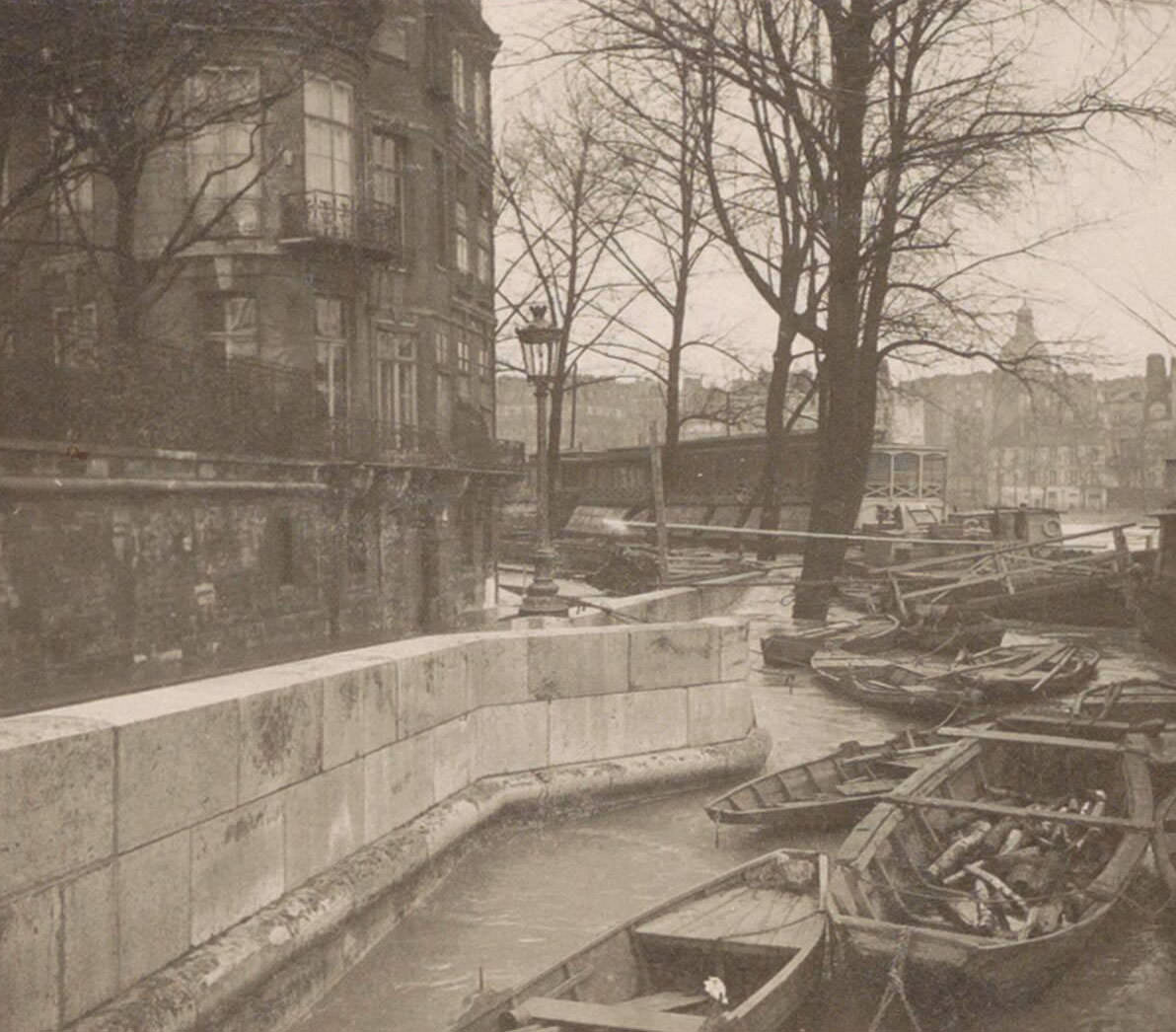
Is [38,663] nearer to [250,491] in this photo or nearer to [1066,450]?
[250,491]

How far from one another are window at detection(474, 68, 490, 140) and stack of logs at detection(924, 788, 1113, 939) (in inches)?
944

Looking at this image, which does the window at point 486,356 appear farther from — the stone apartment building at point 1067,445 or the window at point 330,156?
the stone apartment building at point 1067,445

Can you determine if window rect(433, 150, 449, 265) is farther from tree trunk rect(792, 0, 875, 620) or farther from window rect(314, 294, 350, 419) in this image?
tree trunk rect(792, 0, 875, 620)

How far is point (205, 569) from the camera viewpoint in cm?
1852

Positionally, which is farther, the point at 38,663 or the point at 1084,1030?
the point at 38,663

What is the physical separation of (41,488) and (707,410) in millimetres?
29003

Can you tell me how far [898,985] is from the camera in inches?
236

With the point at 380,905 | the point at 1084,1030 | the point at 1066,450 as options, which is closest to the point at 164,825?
the point at 380,905

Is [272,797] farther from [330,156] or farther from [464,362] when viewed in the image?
[464,362]

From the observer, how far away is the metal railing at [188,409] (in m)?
16.8

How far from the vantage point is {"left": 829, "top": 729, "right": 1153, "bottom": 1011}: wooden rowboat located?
20.3 feet

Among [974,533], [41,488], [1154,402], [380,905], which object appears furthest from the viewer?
[1154,402]

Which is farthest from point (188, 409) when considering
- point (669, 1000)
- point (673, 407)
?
point (673, 407)

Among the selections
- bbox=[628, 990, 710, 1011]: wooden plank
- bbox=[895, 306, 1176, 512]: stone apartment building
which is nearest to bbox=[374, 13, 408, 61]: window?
bbox=[628, 990, 710, 1011]: wooden plank
